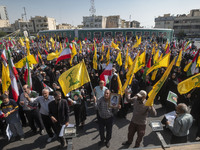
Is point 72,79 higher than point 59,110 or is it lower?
higher

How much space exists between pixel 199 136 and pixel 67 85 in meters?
4.50

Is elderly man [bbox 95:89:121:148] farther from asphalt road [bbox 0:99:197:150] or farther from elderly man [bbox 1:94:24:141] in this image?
elderly man [bbox 1:94:24:141]

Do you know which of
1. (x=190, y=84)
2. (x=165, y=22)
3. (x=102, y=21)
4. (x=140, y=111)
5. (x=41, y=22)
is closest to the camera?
(x=140, y=111)

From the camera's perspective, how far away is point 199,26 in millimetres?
59594

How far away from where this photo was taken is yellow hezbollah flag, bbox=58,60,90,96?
11.9ft

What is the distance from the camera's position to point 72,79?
12.0 feet

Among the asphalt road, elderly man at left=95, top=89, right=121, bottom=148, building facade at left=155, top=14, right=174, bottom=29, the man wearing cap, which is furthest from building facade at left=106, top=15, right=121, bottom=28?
the man wearing cap

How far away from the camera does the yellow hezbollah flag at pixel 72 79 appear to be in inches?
142

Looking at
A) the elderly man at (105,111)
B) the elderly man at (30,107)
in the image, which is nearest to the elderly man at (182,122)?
the elderly man at (105,111)

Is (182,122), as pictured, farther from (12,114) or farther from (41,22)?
(41,22)

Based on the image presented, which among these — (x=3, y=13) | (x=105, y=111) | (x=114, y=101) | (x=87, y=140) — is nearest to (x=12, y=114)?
(x=87, y=140)

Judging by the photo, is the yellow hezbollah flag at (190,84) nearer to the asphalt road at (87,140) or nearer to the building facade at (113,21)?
the asphalt road at (87,140)

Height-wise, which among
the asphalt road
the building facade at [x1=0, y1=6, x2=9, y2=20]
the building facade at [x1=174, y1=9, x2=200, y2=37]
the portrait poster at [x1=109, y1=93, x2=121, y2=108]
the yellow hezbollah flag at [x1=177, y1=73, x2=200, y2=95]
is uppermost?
the building facade at [x1=0, y1=6, x2=9, y2=20]

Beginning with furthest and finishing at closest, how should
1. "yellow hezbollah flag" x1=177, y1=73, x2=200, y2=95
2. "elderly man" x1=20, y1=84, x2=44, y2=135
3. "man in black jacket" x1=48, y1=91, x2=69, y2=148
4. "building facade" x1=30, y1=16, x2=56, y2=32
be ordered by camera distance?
"building facade" x1=30, y1=16, x2=56, y2=32
"elderly man" x1=20, y1=84, x2=44, y2=135
"man in black jacket" x1=48, y1=91, x2=69, y2=148
"yellow hezbollah flag" x1=177, y1=73, x2=200, y2=95
